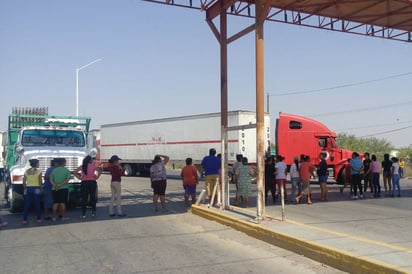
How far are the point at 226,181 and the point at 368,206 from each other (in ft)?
16.1

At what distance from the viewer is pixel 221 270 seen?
262 inches

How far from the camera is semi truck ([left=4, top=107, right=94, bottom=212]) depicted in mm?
12758

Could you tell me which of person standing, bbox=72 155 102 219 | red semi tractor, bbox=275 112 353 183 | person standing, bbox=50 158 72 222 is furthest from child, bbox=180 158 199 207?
red semi tractor, bbox=275 112 353 183

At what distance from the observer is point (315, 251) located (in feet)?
23.9

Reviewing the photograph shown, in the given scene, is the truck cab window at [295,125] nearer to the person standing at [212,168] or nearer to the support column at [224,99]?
the person standing at [212,168]

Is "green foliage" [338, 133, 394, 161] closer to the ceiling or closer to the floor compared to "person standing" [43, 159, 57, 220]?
closer to the ceiling

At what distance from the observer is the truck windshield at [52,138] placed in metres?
14.1

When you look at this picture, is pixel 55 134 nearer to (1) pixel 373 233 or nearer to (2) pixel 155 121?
(1) pixel 373 233

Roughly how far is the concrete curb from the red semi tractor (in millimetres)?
12083

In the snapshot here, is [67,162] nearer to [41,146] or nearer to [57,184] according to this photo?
[41,146]

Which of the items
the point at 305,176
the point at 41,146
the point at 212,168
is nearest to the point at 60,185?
the point at 41,146

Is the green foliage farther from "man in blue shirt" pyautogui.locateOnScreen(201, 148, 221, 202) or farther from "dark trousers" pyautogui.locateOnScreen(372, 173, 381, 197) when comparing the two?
"man in blue shirt" pyautogui.locateOnScreen(201, 148, 221, 202)

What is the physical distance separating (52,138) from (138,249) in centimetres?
762

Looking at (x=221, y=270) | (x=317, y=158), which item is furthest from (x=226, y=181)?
(x=317, y=158)
